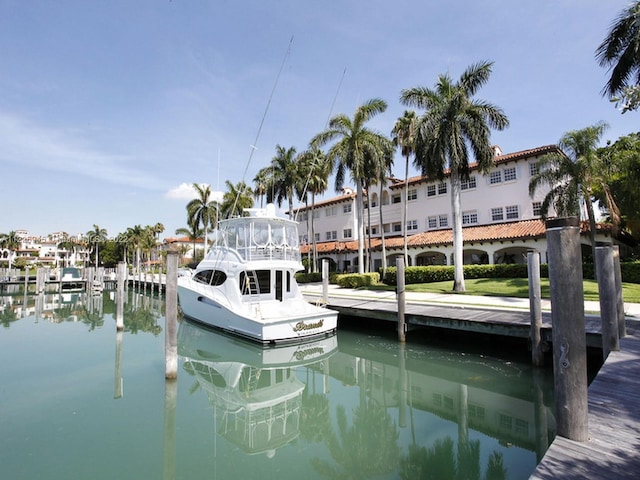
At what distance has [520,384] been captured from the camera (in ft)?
30.3

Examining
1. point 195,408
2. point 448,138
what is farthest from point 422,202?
point 195,408

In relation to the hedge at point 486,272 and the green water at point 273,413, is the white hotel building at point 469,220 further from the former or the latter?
the green water at point 273,413

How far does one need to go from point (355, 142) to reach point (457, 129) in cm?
806

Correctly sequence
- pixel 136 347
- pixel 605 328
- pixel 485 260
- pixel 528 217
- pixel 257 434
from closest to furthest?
pixel 257 434
pixel 605 328
pixel 136 347
pixel 528 217
pixel 485 260

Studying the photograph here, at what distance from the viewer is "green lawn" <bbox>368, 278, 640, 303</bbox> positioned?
1761cm

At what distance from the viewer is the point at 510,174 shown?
29719 mm

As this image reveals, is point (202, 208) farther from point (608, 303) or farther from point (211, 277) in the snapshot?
point (608, 303)

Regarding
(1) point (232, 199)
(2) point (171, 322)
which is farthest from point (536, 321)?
(1) point (232, 199)

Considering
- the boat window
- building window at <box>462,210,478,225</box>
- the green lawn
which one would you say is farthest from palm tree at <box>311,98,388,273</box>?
the boat window

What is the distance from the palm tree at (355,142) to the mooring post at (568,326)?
2319cm

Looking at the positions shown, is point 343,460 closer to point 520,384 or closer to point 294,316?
point 520,384

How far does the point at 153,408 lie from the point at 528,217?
2942 cm

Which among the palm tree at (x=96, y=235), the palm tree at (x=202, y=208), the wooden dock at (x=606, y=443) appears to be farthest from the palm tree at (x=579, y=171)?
the palm tree at (x=96, y=235)

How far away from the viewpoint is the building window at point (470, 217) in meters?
32.0
